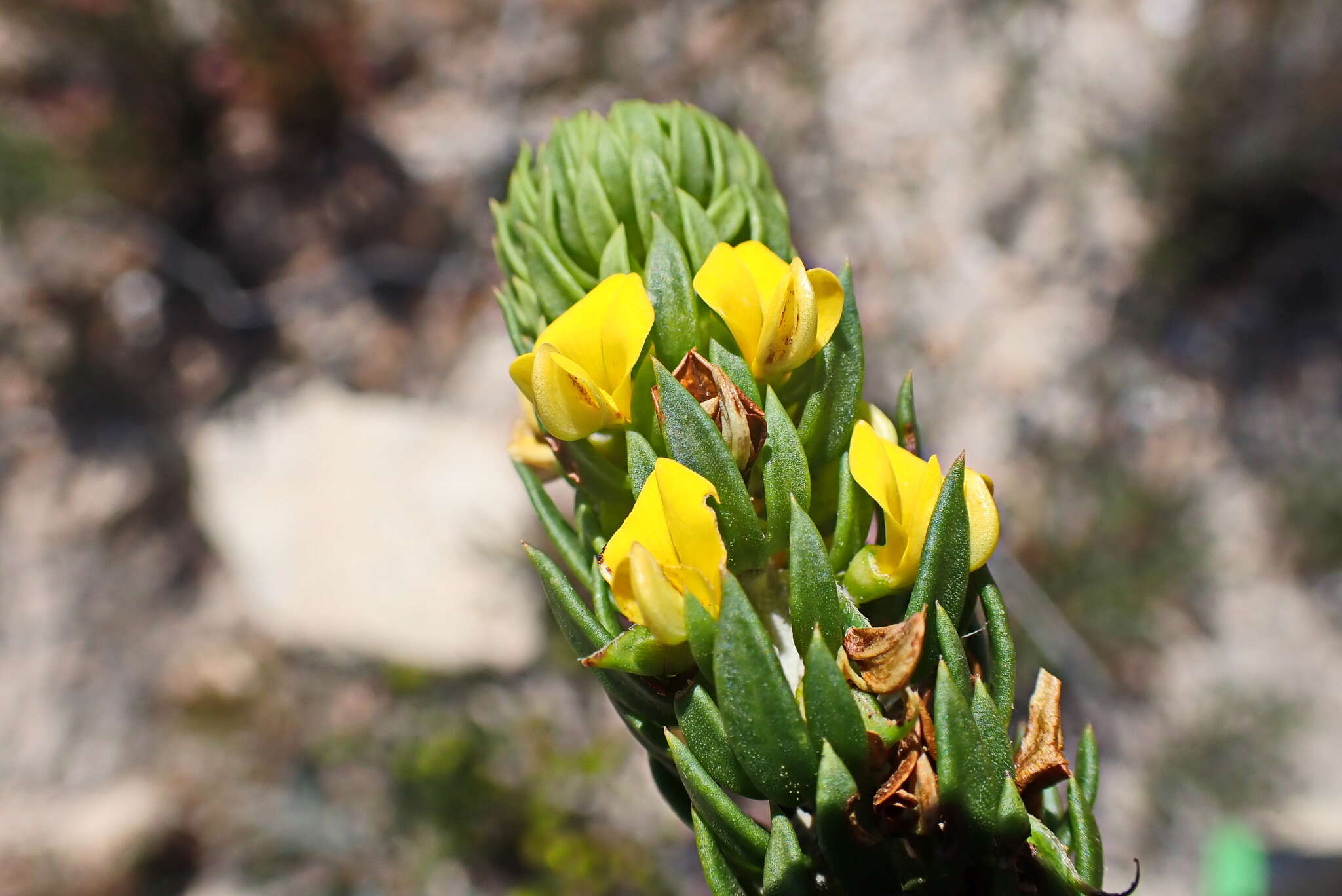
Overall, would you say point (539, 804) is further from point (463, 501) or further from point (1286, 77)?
point (1286, 77)

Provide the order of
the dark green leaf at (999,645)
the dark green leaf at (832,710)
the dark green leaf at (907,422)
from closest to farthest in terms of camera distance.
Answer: the dark green leaf at (832,710)
the dark green leaf at (999,645)
the dark green leaf at (907,422)

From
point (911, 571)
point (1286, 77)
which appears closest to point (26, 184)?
point (911, 571)

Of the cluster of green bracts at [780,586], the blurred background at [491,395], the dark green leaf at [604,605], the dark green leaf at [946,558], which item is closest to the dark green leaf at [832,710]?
the cluster of green bracts at [780,586]

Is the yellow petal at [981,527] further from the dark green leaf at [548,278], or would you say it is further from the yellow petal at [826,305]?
the dark green leaf at [548,278]

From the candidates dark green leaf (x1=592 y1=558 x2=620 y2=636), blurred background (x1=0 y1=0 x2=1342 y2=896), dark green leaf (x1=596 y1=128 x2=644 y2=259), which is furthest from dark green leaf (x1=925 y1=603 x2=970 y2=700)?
blurred background (x1=0 y1=0 x2=1342 y2=896)

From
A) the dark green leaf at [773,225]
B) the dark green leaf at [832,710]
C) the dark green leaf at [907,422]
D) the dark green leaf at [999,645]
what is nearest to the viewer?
the dark green leaf at [832,710]

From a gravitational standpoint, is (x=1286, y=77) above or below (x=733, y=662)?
above

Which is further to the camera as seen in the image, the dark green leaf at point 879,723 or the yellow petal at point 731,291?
the yellow petal at point 731,291
